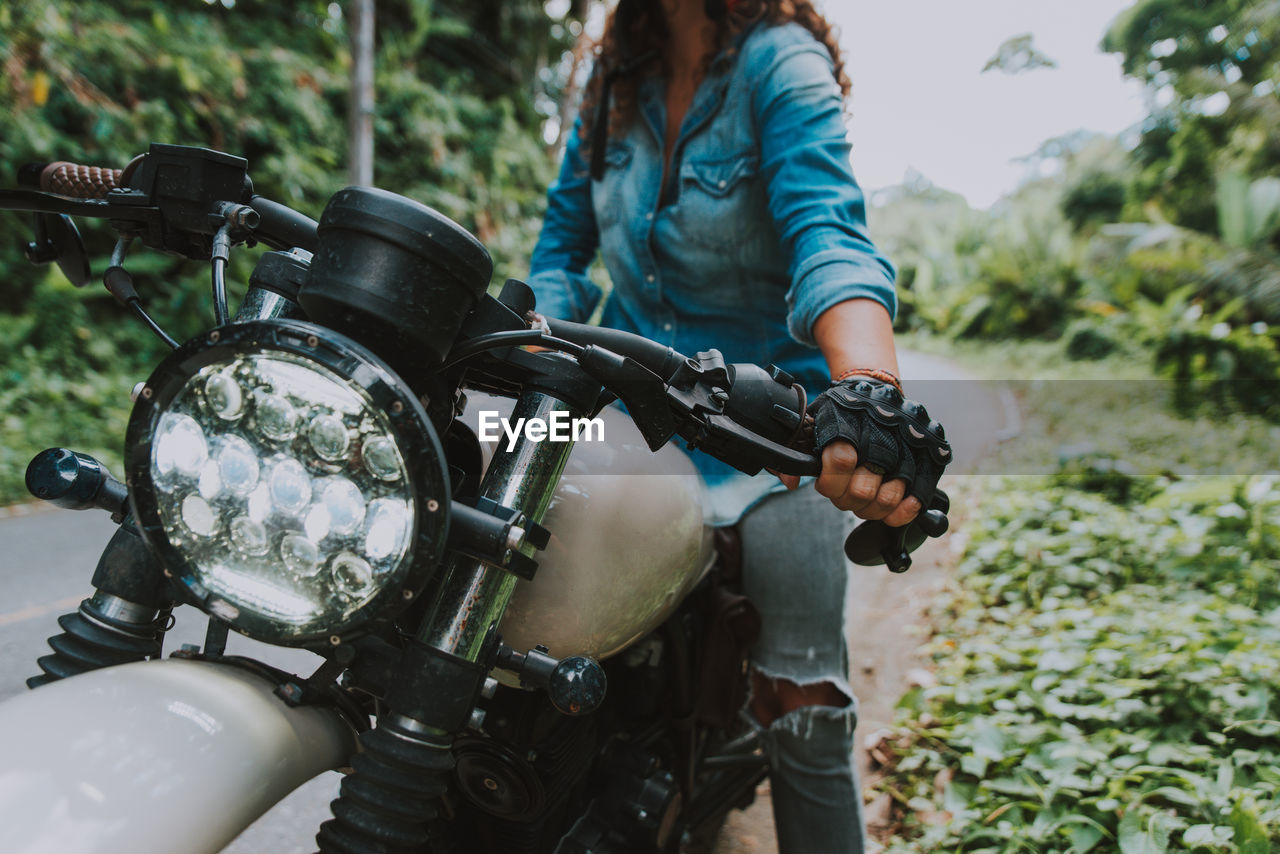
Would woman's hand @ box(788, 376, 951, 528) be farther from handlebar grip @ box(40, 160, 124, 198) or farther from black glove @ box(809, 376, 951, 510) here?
handlebar grip @ box(40, 160, 124, 198)

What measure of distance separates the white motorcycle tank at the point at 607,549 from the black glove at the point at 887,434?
0.28 meters

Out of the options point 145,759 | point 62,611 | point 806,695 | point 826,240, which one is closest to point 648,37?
point 826,240

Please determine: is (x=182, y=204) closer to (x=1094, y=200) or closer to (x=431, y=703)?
(x=431, y=703)

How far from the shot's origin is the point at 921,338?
1834cm

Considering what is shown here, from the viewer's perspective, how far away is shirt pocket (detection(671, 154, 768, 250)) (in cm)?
165

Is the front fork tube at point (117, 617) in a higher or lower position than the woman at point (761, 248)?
lower

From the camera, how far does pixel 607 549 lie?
3.48 ft

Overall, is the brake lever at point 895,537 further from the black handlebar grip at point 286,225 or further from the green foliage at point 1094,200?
the green foliage at point 1094,200

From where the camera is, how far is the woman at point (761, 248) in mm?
1495

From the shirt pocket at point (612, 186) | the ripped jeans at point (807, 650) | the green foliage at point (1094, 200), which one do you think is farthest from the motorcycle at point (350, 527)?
the green foliage at point (1094, 200)

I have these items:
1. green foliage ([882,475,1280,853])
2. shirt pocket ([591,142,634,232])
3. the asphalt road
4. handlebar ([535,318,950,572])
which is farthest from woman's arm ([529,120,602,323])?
green foliage ([882,475,1280,853])

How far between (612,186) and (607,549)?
1.07 metres

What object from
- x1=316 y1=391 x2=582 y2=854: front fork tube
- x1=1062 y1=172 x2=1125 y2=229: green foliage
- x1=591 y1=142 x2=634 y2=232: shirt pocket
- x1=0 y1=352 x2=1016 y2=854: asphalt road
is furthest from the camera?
x1=1062 y1=172 x2=1125 y2=229: green foliage

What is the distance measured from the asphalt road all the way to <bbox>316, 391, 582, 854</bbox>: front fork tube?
1.42 m
